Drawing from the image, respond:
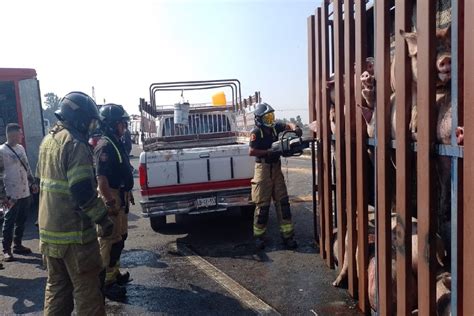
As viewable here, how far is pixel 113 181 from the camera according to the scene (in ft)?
15.9

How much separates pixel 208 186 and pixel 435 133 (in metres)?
4.59

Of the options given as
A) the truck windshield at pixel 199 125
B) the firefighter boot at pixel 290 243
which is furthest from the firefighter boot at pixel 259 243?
the truck windshield at pixel 199 125

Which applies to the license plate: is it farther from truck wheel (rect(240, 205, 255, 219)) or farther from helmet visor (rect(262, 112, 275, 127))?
helmet visor (rect(262, 112, 275, 127))

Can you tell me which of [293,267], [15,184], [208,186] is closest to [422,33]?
[293,267]

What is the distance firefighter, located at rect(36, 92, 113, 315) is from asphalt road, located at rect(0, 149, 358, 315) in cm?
104

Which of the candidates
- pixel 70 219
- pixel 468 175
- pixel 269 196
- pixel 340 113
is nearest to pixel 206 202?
pixel 269 196

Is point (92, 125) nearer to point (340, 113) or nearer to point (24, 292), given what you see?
point (340, 113)

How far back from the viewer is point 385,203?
3236 millimetres

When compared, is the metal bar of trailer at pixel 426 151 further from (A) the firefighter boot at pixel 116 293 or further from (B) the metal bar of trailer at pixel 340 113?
(A) the firefighter boot at pixel 116 293

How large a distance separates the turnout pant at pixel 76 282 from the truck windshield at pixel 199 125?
6.29 meters

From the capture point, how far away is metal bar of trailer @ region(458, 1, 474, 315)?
218 cm

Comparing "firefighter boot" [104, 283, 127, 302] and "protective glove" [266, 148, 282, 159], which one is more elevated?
"protective glove" [266, 148, 282, 159]

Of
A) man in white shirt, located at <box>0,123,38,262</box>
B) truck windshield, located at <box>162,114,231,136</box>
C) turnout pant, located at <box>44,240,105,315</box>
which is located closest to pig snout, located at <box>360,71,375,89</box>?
turnout pant, located at <box>44,240,105,315</box>

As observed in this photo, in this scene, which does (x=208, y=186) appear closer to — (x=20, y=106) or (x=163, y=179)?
(x=163, y=179)
